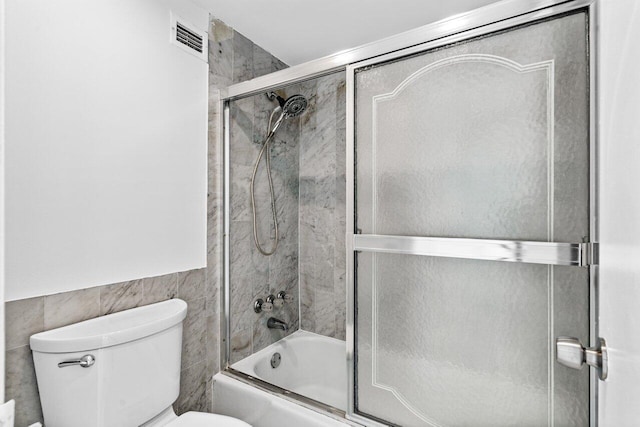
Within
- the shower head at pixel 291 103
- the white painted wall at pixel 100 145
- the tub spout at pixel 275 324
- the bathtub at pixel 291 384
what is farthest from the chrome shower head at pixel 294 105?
the bathtub at pixel 291 384

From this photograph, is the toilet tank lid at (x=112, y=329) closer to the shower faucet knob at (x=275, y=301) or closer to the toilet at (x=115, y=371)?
the toilet at (x=115, y=371)

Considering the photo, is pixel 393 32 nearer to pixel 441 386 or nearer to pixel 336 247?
pixel 336 247

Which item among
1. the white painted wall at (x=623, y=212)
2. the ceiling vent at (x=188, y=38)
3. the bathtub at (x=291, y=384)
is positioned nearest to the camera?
the white painted wall at (x=623, y=212)

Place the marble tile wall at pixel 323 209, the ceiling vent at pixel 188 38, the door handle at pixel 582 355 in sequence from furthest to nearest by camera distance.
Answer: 1. the marble tile wall at pixel 323 209
2. the ceiling vent at pixel 188 38
3. the door handle at pixel 582 355

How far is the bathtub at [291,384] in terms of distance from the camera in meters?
1.38

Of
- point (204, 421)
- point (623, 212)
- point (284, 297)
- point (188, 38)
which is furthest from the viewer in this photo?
point (284, 297)

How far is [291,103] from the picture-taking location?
6.08ft

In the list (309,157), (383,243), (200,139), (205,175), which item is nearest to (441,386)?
(383,243)

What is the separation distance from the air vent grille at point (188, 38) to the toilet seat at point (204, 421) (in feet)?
5.32

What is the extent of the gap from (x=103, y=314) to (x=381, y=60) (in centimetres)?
139

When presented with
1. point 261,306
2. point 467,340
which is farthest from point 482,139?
point 261,306

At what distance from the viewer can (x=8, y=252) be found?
1.00 metres

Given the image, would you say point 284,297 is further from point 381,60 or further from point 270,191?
point 381,60

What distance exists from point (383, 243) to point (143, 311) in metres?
0.98
